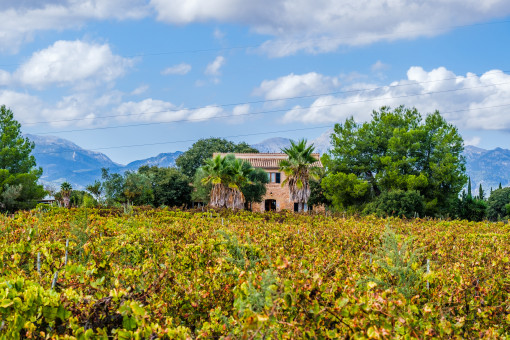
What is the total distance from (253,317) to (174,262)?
4.31 meters

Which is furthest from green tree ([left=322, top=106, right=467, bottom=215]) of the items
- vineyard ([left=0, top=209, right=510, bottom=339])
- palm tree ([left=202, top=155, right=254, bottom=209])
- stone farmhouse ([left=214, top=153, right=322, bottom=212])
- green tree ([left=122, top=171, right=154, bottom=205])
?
vineyard ([left=0, top=209, right=510, bottom=339])

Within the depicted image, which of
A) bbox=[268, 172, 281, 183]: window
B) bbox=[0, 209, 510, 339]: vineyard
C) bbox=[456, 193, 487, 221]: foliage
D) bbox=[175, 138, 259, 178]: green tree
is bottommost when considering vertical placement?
bbox=[456, 193, 487, 221]: foliage

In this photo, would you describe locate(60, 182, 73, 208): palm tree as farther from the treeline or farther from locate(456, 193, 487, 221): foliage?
locate(456, 193, 487, 221): foliage

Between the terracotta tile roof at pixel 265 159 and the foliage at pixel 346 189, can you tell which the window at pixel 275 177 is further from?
the foliage at pixel 346 189

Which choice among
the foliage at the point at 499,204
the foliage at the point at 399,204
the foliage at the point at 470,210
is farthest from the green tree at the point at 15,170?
the foliage at the point at 499,204

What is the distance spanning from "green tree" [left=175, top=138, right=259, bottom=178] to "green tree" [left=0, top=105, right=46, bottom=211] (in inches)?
913

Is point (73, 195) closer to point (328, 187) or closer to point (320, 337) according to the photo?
point (328, 187)

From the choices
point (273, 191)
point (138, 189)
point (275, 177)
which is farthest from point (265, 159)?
point (138, 189)

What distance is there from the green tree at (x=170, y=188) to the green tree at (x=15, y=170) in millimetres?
11776

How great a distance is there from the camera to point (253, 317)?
2.70 m

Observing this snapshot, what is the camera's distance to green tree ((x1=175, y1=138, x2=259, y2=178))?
68000 mm

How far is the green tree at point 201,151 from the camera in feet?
223

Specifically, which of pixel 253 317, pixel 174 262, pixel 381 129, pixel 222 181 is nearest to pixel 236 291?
pixel 253 317

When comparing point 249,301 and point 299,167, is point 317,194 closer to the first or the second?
point 299,167
